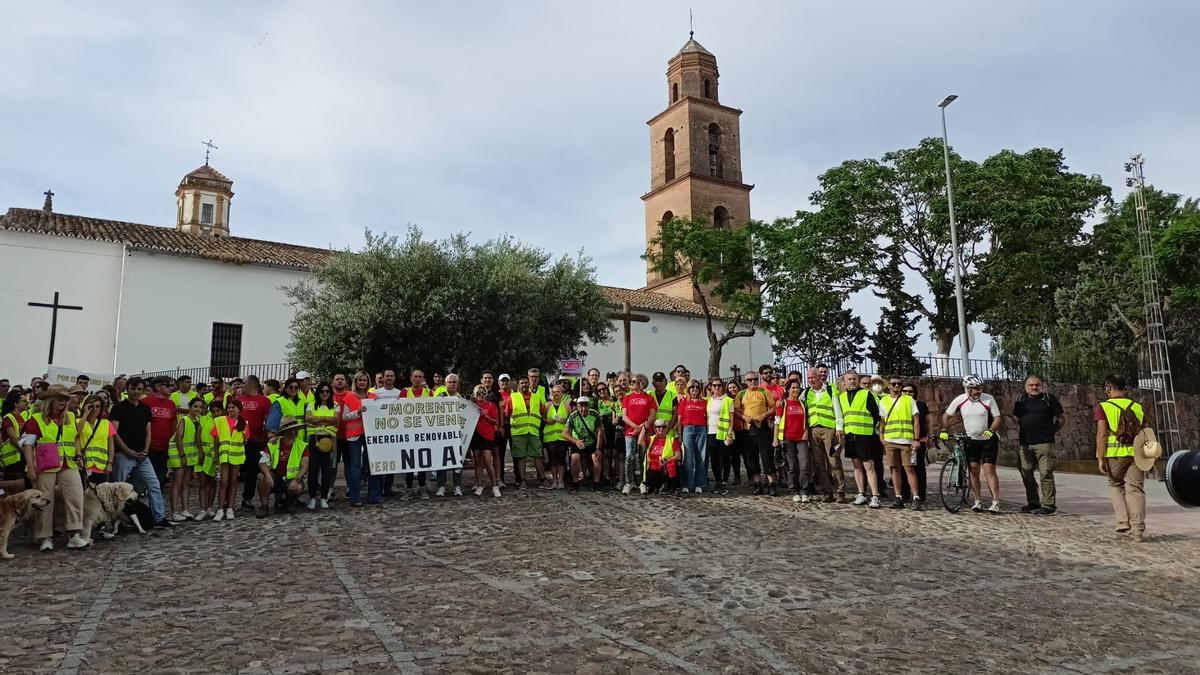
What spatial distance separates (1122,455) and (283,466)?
994cm

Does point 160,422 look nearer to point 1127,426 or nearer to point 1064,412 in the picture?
point 1127,426

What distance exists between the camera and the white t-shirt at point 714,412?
38.4ft

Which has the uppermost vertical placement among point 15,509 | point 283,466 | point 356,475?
point 283,466

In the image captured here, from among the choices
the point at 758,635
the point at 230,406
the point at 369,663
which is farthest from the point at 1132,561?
the point at 230,406

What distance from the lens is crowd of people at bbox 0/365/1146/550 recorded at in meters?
8.76

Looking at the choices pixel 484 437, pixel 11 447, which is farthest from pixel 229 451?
pixel 484 437

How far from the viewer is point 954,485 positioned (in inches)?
447

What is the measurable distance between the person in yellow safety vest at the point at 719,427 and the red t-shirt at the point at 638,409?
0.88 m

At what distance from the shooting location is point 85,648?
4.75m

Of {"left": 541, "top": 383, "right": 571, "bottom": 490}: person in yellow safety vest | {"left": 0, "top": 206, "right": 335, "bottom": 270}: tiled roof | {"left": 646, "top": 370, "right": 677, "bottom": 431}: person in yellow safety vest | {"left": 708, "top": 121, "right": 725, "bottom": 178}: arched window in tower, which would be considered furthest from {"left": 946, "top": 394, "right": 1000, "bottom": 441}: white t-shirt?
{"left": 708, "top": 121, "right": 725, "bottom": 178}: arched window in tower

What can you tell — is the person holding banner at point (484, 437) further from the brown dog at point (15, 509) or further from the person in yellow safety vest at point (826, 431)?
the brown dog at point (15, 509)

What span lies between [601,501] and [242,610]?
18.7 ft

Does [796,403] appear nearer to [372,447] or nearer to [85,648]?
[372,447]

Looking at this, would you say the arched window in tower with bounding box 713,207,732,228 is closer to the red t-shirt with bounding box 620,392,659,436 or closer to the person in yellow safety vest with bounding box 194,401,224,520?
the red t-shirt with bounding box 620,392,659,436
